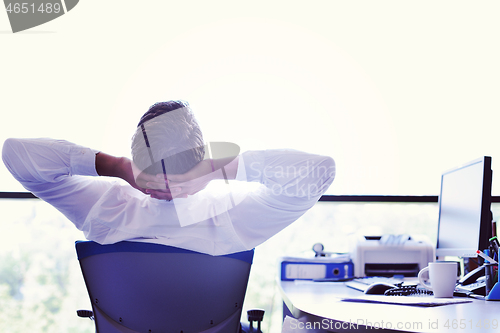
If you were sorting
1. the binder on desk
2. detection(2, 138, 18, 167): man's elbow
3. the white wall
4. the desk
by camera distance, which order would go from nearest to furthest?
1. the desk
2. detection(2, 138, 18, 167): man's elbow
3. the binder on desk
4. the white wall

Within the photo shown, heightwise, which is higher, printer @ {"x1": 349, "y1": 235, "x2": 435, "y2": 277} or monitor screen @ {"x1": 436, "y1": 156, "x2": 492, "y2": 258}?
monitor screen @ {"x1": 436, "y1": 156, "x2": 492, "y2": 258}

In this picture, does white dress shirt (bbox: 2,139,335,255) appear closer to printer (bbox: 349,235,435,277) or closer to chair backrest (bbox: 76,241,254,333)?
chair backrest (bbox: 76,241,254,333)

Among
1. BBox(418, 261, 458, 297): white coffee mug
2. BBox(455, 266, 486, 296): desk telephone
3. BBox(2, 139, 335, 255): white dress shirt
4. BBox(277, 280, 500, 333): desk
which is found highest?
BBox(2, 139, 335, 255): white dress shirt

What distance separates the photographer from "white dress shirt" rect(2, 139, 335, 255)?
3.03 feet

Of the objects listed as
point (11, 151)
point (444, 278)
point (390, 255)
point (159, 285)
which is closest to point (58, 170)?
point (11, 151)

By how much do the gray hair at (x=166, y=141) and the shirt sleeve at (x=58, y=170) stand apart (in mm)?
196

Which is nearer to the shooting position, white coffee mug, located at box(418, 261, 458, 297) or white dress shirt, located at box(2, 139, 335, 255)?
white dress shirt, located at box(2, 139, 335, 255)

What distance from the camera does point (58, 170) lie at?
0.98 m

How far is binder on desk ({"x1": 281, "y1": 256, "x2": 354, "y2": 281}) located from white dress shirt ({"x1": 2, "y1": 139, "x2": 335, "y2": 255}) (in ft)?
2.35

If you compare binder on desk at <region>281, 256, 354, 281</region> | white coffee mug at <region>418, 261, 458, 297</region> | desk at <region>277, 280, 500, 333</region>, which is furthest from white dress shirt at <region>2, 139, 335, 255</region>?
binder on desk at <region>281, 256, 354, 281</region>

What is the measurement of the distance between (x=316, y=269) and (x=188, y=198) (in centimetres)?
96

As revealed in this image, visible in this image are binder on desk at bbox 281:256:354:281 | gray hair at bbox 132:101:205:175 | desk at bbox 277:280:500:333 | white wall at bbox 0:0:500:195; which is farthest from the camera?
white wall at bbox 0:0:500:195

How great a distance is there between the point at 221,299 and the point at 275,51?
1698 mm

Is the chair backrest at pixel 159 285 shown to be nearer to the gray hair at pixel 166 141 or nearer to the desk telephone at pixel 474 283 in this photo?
the gray hair at pixel 166 141
